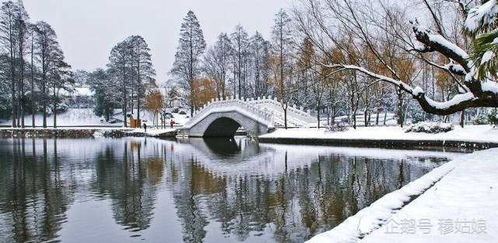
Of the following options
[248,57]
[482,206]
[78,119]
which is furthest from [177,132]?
[482,206]

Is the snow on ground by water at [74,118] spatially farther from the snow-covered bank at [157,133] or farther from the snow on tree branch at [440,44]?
the snow on tree branch at [440,44]

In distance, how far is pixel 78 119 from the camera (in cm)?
6775

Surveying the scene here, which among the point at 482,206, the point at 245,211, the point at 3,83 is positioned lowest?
the point at 245,211

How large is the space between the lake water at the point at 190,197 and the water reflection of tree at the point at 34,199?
24 millimetres

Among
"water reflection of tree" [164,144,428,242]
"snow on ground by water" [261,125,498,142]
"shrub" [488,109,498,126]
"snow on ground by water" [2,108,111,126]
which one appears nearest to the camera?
"water reflection of tree" [164,144,428,242]

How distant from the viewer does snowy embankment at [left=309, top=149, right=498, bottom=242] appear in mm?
5809

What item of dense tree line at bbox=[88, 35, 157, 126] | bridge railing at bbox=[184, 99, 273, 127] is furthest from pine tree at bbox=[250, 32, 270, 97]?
bridge railing at bbox=[184, 99, 273, 127]

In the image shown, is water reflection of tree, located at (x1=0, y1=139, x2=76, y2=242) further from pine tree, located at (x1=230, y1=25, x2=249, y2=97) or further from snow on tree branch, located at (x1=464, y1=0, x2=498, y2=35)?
pine tree, located at (x1=230, y1=25, x2=249, y2=97)

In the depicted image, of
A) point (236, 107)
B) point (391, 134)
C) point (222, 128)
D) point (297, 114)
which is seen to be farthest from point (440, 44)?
point (222, 128)

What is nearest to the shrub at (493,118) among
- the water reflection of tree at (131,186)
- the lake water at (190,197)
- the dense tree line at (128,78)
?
the lake water at (190,197)

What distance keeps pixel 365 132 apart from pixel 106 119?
44752 millimetres

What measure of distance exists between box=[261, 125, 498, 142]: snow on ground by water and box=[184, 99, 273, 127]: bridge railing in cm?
211

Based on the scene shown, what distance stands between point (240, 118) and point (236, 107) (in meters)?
1.16

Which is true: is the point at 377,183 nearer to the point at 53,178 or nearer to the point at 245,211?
the point at 245,211
